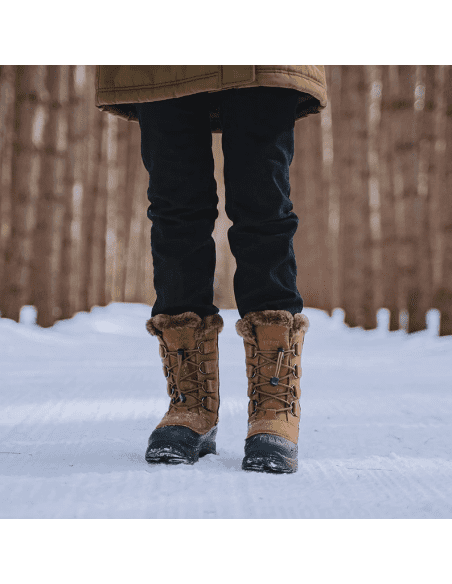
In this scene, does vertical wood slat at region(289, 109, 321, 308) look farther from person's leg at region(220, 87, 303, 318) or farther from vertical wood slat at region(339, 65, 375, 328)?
person's leg at region(220, 87, 303, 318)

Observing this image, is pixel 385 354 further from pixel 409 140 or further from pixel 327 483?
pixel 327 483

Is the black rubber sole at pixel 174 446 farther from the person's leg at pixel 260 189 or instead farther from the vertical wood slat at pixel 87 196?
the vertical wood slat at pixel 87 196

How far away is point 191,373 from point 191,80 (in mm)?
342

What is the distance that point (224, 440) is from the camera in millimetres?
727

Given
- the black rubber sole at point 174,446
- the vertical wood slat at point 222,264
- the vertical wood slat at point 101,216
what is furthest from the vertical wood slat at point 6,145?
the black rubber sole at point 174,446

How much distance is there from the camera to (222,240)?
234 centimetres

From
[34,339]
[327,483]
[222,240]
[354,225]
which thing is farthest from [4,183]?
[327,483]

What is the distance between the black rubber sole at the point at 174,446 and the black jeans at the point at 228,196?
0.47 feet

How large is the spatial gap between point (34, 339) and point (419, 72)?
166cm

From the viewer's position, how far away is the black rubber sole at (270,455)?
1.82 ft

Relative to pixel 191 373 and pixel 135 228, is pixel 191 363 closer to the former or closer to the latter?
pixel 191 373

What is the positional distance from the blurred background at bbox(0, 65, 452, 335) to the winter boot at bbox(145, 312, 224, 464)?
1364mm

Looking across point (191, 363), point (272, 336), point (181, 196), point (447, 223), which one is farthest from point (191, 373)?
point (447, 223)

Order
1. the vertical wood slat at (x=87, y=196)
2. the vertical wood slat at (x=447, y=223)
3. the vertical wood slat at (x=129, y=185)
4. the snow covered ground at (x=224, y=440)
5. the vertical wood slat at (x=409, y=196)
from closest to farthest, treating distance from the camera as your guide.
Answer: the snow covered ground at (x=224, y=440)
the vertical wood slat at (x=447, y=223)
the vertical wood slat at (x=409, y=196)
the vertical wood slat at (x=87, y=196)
the vertical wood slat at (x=129, y=185)
